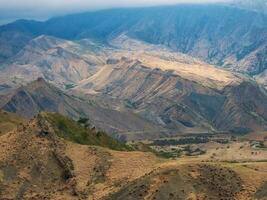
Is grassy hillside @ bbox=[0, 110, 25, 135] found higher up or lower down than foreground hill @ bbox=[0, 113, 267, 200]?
lower down

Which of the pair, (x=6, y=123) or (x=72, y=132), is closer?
(x=72, y=132)

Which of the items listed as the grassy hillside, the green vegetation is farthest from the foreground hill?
the grassy hillside

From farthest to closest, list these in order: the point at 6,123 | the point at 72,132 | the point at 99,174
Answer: the point at 6,123
the point at 72,132
the point at 99,174

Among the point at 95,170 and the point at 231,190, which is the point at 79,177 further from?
the point at 231,190

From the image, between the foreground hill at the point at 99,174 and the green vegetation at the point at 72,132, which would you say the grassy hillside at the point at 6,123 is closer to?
the green vegetation at the point at 72,132

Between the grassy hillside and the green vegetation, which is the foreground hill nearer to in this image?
the green vegetation

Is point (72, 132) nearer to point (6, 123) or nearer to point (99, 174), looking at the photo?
point (6, 123)

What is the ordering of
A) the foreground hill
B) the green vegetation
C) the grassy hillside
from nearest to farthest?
1. the foreground hill
2. the green vegetation
3. the grassy hillside

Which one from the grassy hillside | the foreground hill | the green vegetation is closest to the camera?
the foreground hill

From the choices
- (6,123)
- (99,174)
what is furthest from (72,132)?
(99,174)
